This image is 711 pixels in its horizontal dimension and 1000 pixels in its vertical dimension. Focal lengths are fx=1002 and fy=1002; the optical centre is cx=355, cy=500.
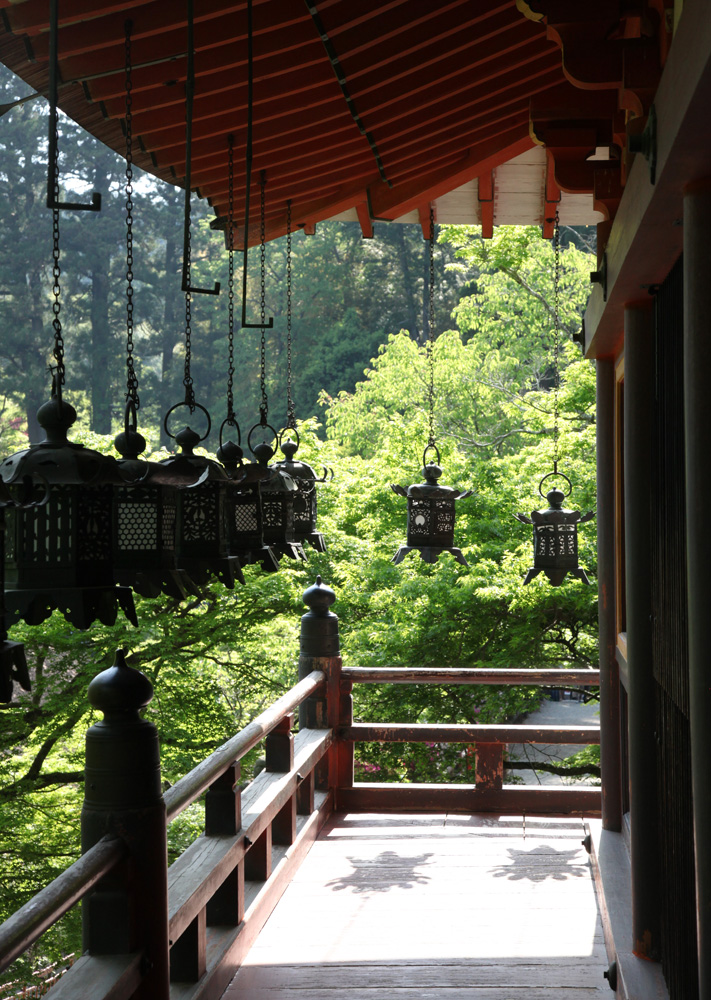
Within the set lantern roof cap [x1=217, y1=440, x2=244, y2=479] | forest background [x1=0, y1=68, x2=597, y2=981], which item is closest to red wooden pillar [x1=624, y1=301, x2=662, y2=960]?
lantern roof cap [x1=217, y1=440, x2=244, y2=479]

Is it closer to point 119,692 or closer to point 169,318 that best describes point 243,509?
point 119,692

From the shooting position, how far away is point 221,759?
3.21m

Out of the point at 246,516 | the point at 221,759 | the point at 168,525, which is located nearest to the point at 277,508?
the point at 246,516

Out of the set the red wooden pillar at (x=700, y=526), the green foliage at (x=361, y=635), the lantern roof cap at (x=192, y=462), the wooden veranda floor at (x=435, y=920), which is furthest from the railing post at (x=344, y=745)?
the red wooden pillar at (x=700, y=526)

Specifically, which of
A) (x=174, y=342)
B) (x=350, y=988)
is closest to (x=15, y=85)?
(x=174, y=342)

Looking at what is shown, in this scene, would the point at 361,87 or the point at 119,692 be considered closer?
the point at 119,692

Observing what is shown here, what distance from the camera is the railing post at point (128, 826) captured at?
7.53 ft

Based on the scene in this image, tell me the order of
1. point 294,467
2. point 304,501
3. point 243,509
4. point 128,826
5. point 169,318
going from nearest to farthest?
point 128,826 < point 243,509 < point 294,467 < point 304,501 < point 169,318

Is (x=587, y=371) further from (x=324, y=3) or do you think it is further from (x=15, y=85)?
(x=15, y=85)

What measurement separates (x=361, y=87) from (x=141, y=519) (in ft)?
5.49

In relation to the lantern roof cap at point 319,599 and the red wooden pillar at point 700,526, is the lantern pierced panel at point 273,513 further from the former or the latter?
the red wooden pillar at point 700,526

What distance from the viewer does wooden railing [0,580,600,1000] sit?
7.47 ft

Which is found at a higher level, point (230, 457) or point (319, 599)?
point (230, 457)

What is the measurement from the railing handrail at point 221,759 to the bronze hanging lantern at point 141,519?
23.3 inches
